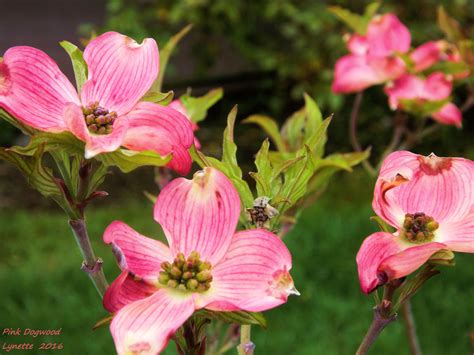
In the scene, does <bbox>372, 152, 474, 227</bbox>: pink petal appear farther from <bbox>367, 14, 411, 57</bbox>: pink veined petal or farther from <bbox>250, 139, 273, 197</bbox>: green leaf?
<bbox>367, 14, 411, 57</bbox>: pink veined petal

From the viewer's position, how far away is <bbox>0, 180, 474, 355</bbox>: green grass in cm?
194

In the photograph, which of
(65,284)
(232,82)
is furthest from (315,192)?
(232,82)

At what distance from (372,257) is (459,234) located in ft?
0.18

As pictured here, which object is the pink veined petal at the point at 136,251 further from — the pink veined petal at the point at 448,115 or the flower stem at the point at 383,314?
the pink veined petal at the point at 448,115

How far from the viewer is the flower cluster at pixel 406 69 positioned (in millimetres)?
897

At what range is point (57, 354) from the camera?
191 centimetres

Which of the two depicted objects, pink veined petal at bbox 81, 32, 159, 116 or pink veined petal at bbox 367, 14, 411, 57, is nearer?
pink veined petal at bbox 81, 32, 159, 116

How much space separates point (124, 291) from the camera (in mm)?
371

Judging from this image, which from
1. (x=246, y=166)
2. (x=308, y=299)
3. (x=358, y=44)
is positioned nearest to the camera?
(x=358, y=44)

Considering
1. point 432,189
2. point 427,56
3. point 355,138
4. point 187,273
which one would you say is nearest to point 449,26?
point 427,56

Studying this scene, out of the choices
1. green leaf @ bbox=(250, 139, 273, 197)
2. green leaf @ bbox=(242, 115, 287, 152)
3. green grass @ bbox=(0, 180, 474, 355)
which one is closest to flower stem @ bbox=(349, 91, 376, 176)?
green leaf @ bbox=(242, 115, 287, 152)

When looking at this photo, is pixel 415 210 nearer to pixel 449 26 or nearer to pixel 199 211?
pixel 199 211

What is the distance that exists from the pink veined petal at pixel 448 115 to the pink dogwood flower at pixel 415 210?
1.68ft

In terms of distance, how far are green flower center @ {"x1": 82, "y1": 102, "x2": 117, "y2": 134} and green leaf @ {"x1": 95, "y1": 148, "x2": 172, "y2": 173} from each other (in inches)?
0.9
